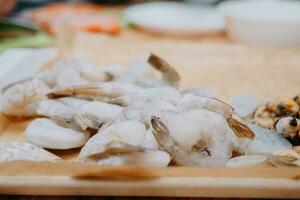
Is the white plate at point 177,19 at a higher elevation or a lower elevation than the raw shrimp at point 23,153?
higher

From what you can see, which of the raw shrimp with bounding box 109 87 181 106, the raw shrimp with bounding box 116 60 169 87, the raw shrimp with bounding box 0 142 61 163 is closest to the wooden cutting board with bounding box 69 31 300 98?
the raw shrimp with bounding box 116 60 169 87

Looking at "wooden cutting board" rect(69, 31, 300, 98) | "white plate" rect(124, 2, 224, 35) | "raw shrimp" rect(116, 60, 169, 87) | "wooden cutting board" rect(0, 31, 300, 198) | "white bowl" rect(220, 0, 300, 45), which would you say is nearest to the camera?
"wooden cutting board" rect(0, 31, 300, 198)

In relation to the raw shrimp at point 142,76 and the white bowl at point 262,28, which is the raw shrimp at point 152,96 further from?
the white bowl at point 262,28

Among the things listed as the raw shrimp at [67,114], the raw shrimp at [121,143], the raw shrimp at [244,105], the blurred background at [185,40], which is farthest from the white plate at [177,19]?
the raw shrimp at [121,143]

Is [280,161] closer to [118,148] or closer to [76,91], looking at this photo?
[118,148]

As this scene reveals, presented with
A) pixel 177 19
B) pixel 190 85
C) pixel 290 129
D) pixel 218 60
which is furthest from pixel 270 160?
pixel 177 19

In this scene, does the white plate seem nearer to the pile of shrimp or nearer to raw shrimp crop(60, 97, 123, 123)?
the pile of shrimp
